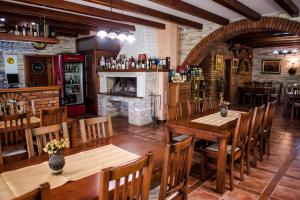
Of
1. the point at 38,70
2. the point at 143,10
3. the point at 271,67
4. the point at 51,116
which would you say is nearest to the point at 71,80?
the point at 38,70

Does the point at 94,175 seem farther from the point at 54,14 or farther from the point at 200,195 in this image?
the point at 54,14

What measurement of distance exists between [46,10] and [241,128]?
420 cm

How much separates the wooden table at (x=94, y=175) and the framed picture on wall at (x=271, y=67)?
34.0ft

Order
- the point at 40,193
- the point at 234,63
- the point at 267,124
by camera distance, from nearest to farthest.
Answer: the point at 40,193
the point at 267,124
the point at 234,63

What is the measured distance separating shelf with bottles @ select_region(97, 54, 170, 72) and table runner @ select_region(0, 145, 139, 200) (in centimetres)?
401

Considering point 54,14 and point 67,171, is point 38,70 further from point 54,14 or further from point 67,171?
point 67,171

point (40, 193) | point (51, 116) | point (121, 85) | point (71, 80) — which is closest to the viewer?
point (40, 193)

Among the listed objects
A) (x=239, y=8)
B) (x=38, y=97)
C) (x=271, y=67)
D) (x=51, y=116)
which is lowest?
(x=51, y=116)

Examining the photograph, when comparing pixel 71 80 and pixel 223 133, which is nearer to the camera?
pixel 223 133

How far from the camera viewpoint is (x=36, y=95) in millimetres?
4609

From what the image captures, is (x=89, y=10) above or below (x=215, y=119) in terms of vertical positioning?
above

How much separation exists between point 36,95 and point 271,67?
33.7 ft

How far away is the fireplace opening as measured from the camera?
6.81 m

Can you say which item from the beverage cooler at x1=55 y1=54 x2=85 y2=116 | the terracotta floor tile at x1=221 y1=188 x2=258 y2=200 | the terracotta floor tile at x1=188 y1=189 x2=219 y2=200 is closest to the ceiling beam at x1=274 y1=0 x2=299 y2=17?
the terracotta floor tile at x1=221 y1=188 x2=258 y2=200
